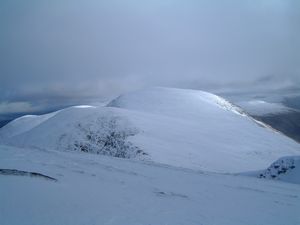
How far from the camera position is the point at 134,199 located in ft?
34.7

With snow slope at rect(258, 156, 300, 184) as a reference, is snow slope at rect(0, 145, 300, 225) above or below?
below

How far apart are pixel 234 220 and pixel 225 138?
36.8 meters

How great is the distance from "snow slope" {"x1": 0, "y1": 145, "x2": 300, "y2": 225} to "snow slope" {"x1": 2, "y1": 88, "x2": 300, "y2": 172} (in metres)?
14.3

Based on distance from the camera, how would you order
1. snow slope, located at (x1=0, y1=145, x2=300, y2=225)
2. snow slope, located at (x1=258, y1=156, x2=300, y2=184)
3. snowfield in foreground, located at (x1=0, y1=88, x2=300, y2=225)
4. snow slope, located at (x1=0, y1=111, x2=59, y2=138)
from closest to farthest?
snow slope, located at (x1=0, y1=145, x2=300, y2=225)
snowfield in foreground, located at (x1=0, y1=88, x2=300, y2=225)
snow slope, located at (x1=258, y1=156, x2=300, y2=184)
snow slope, located at (x1=0, y1=111, x2=59, y2=138)

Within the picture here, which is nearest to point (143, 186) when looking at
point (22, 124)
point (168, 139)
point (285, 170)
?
point (285, 170)

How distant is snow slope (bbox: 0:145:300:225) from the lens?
8078 mm

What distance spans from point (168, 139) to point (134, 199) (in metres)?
30.1

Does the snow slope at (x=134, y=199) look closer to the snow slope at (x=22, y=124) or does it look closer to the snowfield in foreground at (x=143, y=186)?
the snowfield in foreground at (x=143, y=186)

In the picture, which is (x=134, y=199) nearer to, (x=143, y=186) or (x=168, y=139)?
(x=143, y=186)

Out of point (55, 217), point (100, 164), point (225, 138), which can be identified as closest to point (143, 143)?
point (225, 138)

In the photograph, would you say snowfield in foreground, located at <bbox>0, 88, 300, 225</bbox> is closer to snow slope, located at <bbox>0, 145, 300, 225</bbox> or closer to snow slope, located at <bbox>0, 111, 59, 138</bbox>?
snow slope, located at <bbox>0, 145, 300, 225</bbox>

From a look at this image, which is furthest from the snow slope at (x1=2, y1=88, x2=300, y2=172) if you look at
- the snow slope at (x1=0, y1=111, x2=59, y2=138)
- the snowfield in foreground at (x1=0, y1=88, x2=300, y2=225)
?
the snow slope at (x1=0, y1=111, x2=59, y2=138)

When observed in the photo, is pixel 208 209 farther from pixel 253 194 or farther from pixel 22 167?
pixel 22 167

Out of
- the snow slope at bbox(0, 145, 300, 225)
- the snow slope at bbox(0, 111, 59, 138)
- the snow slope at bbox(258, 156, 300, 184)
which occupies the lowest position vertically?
the snow slope at bbox(0, 145, 300, 225)
